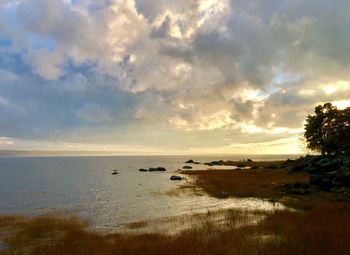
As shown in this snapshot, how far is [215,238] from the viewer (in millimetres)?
22781

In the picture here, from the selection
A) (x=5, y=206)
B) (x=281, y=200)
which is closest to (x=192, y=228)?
(x=281, y=200)

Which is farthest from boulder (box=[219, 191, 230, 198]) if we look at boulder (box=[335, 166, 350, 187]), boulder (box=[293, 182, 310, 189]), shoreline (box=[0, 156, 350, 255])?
boulder (box=[335, 166, 350, 187])

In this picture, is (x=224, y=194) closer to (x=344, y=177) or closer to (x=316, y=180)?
(x=316, y=180)

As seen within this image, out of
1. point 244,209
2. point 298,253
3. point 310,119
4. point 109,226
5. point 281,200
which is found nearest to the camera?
point 298,253

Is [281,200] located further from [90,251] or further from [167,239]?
[90,251]

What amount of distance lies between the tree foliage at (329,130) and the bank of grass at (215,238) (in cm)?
6476

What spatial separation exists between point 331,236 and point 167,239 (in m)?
10.7

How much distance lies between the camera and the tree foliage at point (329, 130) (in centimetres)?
9106

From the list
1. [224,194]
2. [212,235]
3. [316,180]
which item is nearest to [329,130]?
[316,180]

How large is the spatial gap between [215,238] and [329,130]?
8663 cm

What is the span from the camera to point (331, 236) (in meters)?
20.8

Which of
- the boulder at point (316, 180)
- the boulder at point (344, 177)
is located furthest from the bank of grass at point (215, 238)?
the boulder at point (316, 180)

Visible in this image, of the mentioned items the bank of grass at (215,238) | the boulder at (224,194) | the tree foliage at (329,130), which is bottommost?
the bank of grass at (215,238)

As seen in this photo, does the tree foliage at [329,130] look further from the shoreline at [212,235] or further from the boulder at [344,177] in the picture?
the shoreline at [212,235]
